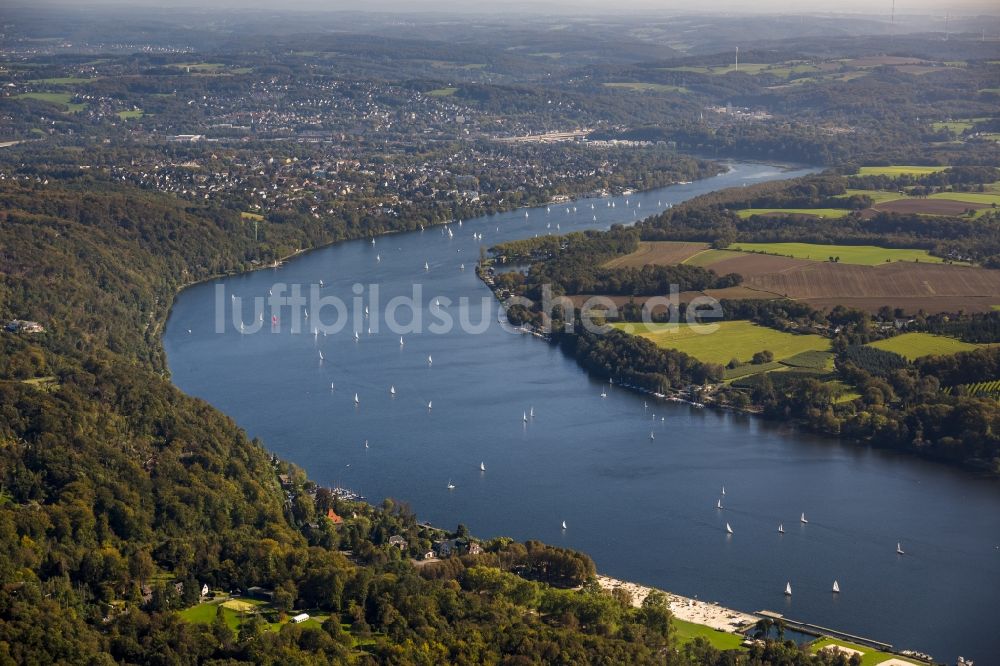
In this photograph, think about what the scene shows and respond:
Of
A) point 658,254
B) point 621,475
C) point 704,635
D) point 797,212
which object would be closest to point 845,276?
point 658,254

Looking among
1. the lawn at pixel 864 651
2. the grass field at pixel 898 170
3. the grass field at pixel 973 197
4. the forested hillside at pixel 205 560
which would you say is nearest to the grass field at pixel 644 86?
the grass field at pixel 898 170

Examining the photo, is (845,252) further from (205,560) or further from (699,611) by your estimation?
(205,560)

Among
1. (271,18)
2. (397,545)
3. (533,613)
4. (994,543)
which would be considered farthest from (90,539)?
(271,18)

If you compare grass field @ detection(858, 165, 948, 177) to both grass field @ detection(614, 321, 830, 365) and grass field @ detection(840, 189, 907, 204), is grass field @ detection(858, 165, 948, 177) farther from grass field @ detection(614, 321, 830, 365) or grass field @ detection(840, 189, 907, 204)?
grass field @ detection(614, 321, 830, 365)

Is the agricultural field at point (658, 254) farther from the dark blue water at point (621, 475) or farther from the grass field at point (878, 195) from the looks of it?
the grass field at point (878, 195)

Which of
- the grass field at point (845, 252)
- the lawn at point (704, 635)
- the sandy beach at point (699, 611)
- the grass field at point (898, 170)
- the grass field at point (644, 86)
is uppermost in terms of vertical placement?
the grass field at point (644, 86)

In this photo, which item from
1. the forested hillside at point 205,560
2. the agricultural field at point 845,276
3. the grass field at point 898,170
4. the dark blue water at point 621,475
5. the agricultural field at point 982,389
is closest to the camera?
the forested hillside at point 205,560

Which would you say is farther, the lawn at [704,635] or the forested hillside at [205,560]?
the lawn at [704,635]
